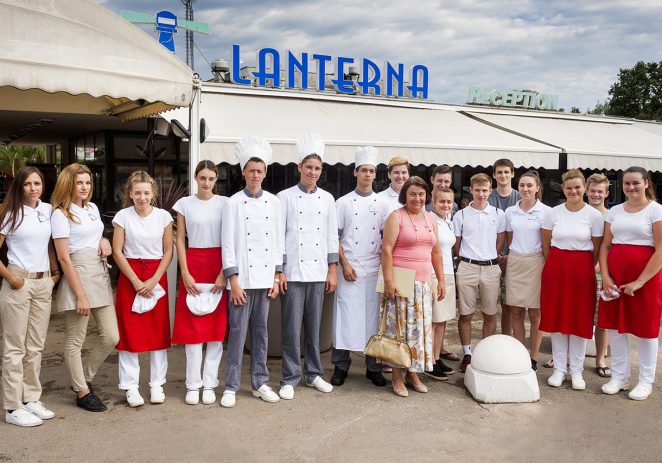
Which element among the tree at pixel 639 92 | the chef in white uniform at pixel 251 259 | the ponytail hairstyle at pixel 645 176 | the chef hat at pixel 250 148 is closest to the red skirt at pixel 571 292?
the ponytail hairstyle at pixel 645 176

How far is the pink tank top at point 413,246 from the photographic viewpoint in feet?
14.1

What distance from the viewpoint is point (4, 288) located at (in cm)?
368

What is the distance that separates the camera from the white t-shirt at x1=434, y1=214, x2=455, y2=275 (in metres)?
4.73

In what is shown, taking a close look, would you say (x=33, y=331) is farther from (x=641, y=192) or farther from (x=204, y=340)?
(x=641, y=192)

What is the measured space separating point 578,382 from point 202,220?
10.5 ft

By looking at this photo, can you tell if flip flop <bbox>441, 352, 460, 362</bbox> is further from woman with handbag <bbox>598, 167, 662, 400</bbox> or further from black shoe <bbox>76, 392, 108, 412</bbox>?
black shoe <bbox>76, 392, 108, 412</bbox>

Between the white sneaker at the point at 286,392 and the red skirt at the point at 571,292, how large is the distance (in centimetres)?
214

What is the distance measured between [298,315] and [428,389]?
1.21 metres

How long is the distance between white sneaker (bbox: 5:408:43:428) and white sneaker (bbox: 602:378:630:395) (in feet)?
13.4

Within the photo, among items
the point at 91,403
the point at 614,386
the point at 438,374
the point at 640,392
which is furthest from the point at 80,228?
the point at 640,392

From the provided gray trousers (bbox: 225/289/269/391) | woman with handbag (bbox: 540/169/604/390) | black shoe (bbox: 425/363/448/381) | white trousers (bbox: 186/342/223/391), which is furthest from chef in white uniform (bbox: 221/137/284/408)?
woman with handbag (bbox: 540/169/604/390)

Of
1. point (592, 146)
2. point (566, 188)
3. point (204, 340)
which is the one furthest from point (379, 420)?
point (592, 146)

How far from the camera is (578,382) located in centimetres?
459

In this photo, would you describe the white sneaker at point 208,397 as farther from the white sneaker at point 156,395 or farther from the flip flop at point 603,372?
the flip flop at point 603,372
